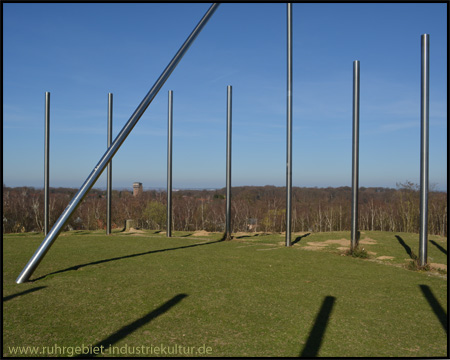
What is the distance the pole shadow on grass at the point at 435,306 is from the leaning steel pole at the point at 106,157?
16.1 ft

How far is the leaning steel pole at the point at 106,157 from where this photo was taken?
546 cm

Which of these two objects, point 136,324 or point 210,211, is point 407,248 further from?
point 210,211

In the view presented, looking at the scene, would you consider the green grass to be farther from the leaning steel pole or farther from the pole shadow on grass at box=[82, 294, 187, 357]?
the leaning steel pole

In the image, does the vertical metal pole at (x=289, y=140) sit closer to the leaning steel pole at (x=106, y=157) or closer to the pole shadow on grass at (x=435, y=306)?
the leaning steel pole at (x=106, y=157)

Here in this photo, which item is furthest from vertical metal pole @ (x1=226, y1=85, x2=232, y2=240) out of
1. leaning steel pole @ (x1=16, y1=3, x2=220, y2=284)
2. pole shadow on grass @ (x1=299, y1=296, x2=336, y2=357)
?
pole shadow on grass @ (x1=299, y1=296, x2=336, y2=357)

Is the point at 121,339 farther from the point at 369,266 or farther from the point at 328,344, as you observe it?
the point at 369,266

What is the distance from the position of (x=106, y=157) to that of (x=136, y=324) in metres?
2.90

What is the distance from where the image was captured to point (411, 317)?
4301 millimetres

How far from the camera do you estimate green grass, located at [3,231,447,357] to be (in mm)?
3510

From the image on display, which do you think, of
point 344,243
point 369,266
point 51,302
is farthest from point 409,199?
point 51,302

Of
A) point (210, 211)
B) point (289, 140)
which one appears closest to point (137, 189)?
point (210, 211)

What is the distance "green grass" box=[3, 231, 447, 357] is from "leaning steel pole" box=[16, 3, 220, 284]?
37cm

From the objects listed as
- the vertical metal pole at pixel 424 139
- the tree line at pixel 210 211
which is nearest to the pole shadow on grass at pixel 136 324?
the vertical metal pole at pixel 424 139

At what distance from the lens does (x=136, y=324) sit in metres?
3.90
